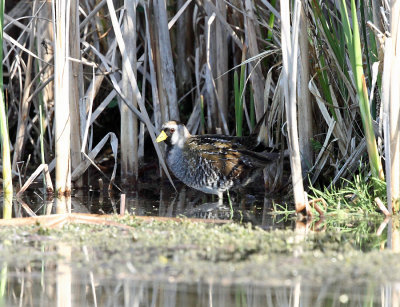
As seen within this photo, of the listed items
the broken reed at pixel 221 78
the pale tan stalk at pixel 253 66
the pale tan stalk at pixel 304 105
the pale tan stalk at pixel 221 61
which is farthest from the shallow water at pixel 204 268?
the pale tan stalk at pixel 221 61

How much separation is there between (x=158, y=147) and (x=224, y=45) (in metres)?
1.08

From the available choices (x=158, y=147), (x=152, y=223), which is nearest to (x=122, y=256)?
(x=152, y=223)

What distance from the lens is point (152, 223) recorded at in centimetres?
433

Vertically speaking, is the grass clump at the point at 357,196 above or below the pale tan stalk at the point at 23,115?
below

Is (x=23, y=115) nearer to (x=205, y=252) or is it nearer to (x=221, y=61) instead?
(x=221, y=61)

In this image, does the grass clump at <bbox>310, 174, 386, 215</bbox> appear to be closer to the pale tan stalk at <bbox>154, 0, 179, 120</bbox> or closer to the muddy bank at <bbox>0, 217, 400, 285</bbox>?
the muddy bank at <bbox>0, 217, 400, 285</bbox>

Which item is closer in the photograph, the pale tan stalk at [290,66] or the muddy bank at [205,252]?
the muddy bank at [205,252]

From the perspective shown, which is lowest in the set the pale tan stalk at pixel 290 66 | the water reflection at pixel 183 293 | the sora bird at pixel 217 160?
the water reflection at pixel 183 293

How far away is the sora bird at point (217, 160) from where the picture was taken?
5.80 meters

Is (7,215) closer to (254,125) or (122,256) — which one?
(122,256)

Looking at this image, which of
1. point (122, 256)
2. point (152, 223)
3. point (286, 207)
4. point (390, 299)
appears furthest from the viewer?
point (286, 207)

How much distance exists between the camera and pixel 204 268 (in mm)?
3285

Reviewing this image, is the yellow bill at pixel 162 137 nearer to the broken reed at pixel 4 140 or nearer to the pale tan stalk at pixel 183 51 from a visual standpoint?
the pale tan stalk at pixel 183 51

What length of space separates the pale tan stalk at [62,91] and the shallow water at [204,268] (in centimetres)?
126
